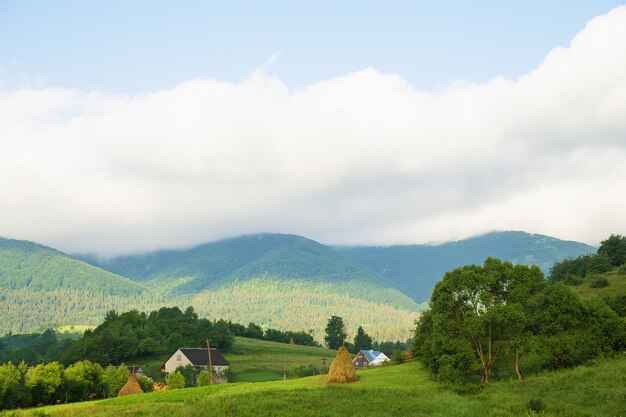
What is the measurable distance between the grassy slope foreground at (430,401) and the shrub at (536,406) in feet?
1.36

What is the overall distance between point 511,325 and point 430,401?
16595 mm

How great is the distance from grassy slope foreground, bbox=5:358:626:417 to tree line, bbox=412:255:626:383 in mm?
3815

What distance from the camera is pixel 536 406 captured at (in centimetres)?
4725

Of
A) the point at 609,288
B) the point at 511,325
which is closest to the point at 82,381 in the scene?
the point at 511,325

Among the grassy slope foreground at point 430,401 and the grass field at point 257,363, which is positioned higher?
the grassy slope foreground at point 430,401

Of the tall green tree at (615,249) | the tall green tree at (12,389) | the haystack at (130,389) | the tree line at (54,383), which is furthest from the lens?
the tall green tree at (615,249)

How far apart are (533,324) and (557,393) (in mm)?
13600

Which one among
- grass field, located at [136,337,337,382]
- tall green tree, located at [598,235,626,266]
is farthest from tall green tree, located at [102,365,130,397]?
tall green tree, located at [598,235,626,266]

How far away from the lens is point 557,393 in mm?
51281

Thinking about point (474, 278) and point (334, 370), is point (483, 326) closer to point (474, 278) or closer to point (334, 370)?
point (474, 278)

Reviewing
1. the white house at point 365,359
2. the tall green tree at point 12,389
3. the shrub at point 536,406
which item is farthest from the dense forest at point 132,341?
the shrub at point 536,406

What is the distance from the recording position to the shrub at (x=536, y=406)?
153ft

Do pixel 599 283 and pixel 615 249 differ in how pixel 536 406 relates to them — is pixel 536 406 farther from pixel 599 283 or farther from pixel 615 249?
pixel 615 249

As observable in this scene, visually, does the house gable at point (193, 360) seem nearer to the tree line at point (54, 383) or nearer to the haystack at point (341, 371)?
the tree line at point (54, 383)
